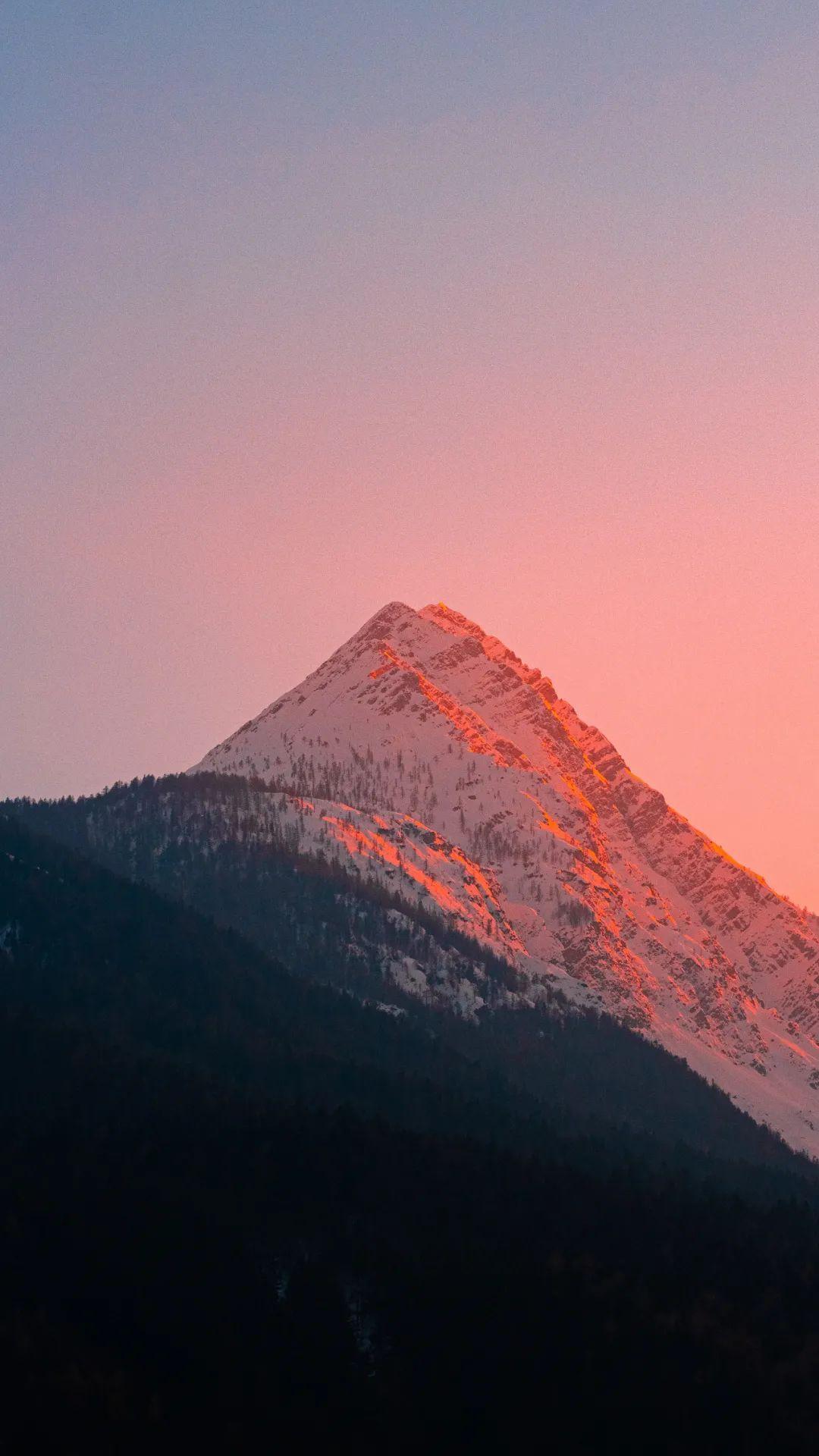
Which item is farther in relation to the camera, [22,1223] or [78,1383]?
[22,1223]

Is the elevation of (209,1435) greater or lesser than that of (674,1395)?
lesser

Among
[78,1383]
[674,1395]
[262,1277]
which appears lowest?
[78,1383]

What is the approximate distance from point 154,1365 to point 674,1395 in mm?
48658

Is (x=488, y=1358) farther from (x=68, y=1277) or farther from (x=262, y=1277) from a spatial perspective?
(x=68, y=1277)

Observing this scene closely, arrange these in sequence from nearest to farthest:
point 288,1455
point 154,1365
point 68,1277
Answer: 1. point 288,1455
2. point 154,1365
3. point 68,1277

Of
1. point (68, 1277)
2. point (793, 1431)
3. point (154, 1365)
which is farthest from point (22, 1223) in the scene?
point (793, 1431)

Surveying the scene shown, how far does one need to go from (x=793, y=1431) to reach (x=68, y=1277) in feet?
237

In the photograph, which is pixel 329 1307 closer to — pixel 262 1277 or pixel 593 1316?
pixel 262 1277

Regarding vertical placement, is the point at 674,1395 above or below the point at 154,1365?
above

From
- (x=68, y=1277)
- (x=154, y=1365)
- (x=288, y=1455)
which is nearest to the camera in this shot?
(x=288, y=1455)

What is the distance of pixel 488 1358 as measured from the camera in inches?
6973

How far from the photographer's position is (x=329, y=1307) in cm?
18612

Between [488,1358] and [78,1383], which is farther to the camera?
[488,1358]

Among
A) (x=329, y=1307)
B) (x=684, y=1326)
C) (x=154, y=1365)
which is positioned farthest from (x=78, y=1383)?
(x=684, y=1326)
